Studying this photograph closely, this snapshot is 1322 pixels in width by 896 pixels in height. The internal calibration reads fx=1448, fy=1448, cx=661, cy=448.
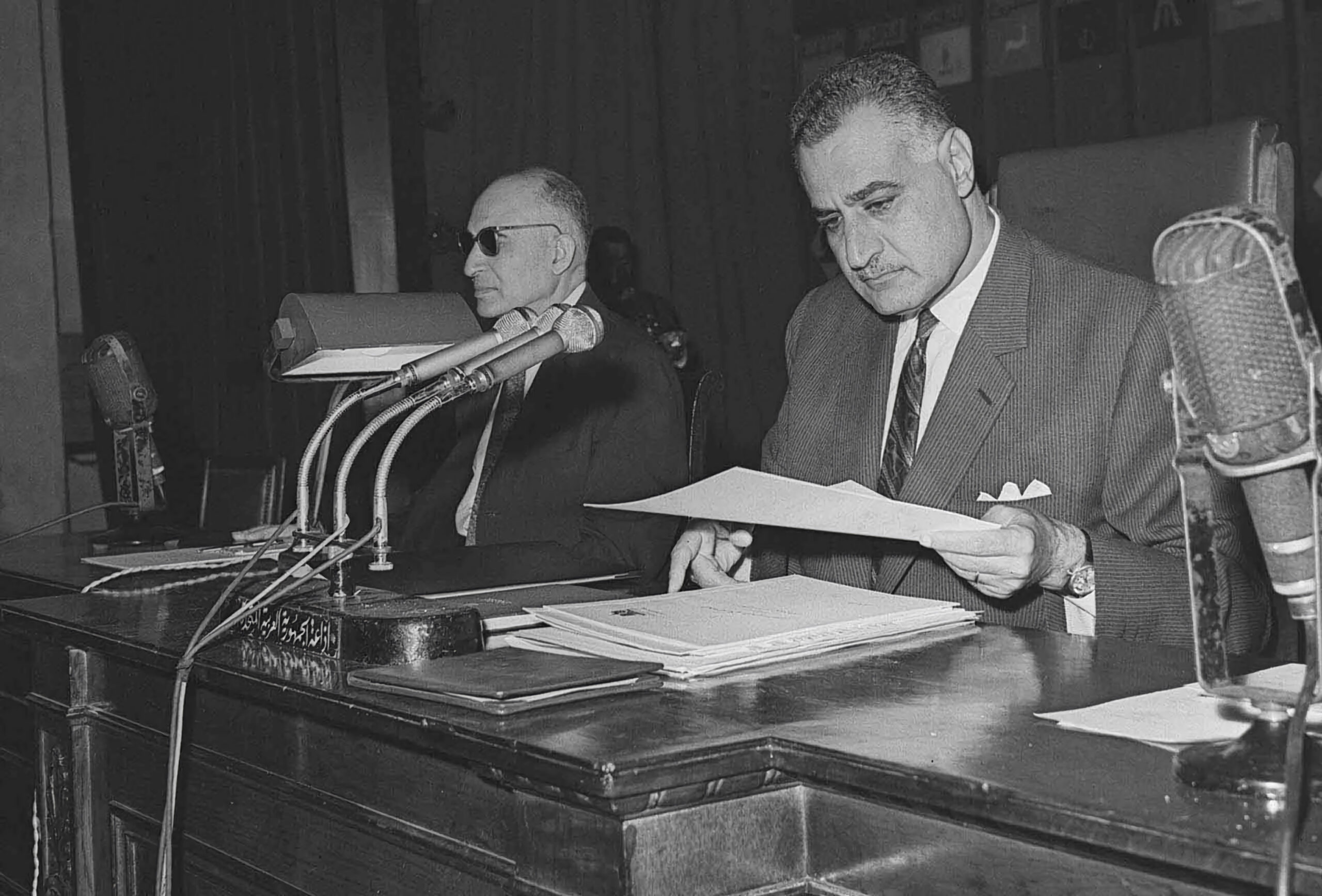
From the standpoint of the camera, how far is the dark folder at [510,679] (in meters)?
1.12

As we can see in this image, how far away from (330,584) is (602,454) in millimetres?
1170

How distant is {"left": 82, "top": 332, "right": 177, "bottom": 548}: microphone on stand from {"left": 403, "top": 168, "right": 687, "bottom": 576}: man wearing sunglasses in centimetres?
52

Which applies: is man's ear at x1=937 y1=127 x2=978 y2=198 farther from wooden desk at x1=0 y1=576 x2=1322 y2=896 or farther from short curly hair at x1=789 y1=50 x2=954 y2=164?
wooden desk at x1=0 y1=576 x2=1322 y2=896

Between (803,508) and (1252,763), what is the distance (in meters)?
0.57

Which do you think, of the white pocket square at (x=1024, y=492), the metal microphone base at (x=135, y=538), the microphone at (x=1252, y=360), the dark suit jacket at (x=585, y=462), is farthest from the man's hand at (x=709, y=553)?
the metal microphone base at (x=135, y=538)

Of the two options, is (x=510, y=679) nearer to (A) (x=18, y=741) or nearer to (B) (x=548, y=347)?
(B) (x=548, y=347)

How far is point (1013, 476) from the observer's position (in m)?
1.76

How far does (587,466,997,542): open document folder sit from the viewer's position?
1.26 metres

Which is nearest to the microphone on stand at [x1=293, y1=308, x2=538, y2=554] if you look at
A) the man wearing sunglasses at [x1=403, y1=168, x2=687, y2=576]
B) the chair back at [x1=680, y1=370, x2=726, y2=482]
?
the man wearing sunglasses at [x1=403, y1=168, x2=687, y2=576]

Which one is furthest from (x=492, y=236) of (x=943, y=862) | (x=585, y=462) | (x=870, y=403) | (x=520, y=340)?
(x=943, y=862)

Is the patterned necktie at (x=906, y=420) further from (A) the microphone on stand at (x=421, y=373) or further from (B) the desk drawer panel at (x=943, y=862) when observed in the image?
(B) the desk drawer panel at (x=943, y=862)

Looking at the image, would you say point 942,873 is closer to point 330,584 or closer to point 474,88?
point 330,584

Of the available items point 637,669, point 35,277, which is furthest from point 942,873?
point 35,277

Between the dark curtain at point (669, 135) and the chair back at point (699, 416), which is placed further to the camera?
the dark curtain at point (669, 135)
